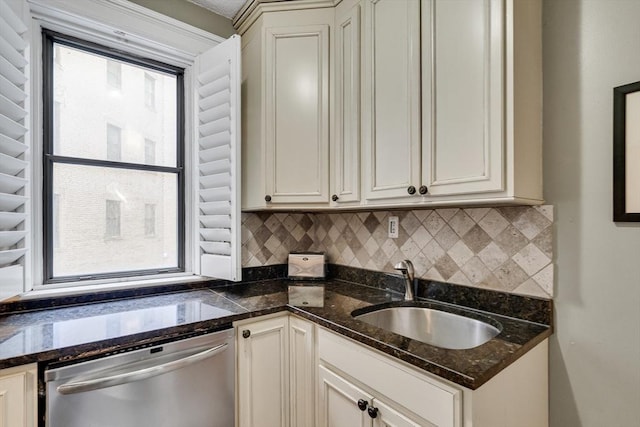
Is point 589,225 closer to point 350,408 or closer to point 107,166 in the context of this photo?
point 350,408

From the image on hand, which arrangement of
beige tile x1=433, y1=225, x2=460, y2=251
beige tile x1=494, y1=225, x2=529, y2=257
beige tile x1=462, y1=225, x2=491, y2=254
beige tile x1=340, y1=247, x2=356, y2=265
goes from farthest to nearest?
beige tile x1=340, y1=247, x2=356, y2=265, beige tile x1=433, y1=225, x2=460, y2=251, beige tile x1=462, y1=225, x2=491, y2=254, beige tile x1=494, y1=225, x2=529, y2=257

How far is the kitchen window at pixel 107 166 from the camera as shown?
1.61 m

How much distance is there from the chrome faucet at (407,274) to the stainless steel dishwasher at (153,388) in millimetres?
846

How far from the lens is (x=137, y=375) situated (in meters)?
1.17

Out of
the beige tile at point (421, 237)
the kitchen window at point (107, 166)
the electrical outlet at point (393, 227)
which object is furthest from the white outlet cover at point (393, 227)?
the kitchen window at point (107, 166)

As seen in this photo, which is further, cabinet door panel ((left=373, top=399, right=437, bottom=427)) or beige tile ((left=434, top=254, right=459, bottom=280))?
beige tile ((left=434, top=254, right=459, bottom=280))

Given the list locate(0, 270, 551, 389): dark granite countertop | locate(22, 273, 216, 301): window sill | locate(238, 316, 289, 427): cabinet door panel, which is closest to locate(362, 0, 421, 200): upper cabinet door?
locate(0, 270, 551, 389): dark granite countertop

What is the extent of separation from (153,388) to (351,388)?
76 cm

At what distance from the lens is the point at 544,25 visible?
4.04 ft

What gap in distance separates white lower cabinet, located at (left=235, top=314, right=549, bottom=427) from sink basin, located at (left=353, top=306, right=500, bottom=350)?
0.71ft

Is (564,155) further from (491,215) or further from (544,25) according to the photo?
(544,25)

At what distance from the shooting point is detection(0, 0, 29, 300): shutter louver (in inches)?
47.2

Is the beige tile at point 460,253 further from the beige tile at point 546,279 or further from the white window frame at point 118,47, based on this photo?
the white window frame at point 118,47

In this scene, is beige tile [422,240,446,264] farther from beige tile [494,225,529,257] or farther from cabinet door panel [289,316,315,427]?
cabinet door panel [289,316,315,427]
